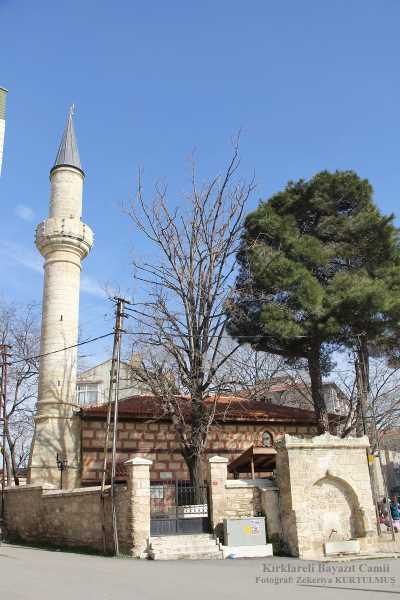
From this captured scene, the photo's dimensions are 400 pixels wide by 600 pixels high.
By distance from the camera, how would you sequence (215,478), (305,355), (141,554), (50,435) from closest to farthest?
(141,554) → (215,478) → (50,435) → (305,355)

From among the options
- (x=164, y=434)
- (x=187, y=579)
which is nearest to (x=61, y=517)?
(x=164, y=434)

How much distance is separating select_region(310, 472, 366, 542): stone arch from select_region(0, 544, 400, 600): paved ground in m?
1.64

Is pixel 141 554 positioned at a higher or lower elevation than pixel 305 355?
lower

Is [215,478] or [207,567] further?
[215,478]

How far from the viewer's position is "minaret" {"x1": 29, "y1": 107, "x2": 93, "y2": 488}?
63.1 ft

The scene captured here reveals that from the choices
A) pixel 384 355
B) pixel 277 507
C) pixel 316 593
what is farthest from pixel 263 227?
pixel 316 593

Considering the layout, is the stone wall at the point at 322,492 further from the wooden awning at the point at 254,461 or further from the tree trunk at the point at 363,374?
Answer: the tree trunk at the point at 363,374

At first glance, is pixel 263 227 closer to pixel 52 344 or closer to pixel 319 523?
pixel 52 344

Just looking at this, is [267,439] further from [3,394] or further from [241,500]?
[3,394]

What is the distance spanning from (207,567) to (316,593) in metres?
3.51

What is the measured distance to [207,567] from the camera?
39.1 ft

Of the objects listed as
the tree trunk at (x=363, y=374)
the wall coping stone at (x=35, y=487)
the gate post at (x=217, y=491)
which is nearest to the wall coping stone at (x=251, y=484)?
the gate post at (x=217, y=491)

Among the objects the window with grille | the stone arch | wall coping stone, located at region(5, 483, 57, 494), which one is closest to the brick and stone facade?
wall coping stone, located at region(5, 483, 57, 494)

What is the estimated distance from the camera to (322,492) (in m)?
15.5
